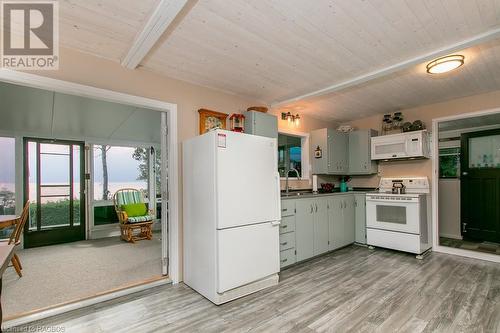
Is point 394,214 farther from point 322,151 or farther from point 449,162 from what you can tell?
point 449,162

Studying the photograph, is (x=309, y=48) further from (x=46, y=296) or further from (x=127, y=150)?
(x=127, y=150)

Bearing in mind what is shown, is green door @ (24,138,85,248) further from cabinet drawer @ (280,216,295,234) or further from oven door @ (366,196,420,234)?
oven door @ (366,196,420,234)

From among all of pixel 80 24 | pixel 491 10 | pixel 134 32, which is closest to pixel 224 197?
pixel 134 32

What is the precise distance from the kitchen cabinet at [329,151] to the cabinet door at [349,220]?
581mm

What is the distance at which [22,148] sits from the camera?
474 centimetres

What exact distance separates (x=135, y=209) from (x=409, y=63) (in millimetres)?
5502

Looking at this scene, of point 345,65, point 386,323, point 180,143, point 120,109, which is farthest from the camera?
point 120,109

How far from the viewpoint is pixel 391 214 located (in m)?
4.05

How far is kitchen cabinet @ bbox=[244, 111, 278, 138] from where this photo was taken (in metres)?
3.50

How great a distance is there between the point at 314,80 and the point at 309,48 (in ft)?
2.66

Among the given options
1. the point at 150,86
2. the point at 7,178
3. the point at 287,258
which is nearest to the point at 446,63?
the point at 287,258

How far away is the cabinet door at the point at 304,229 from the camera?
11.5 ft

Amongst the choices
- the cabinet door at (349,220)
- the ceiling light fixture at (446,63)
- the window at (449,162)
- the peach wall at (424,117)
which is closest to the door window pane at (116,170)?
the cabinet door at (349,220)

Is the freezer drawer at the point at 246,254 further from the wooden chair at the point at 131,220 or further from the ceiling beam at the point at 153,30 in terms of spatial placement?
the wooden chair at the point at 131,220
